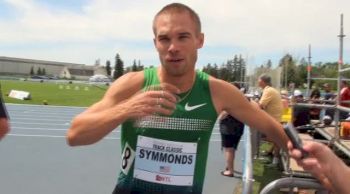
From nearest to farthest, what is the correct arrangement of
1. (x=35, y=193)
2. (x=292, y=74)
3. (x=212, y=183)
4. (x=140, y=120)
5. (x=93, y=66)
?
(x=140, y=120) → (x=35, y=193) → (x=212, y=183) → (x=292, y=74) → (x=93, y=66)

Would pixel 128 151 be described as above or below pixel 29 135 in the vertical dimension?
above

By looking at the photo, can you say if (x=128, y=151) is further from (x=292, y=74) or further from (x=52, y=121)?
(x=292, y=74)

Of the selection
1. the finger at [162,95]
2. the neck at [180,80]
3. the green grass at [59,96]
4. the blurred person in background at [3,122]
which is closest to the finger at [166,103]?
the finger at [162,95]

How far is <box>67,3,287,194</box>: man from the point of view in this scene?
2.65m

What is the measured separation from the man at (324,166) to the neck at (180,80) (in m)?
1.16

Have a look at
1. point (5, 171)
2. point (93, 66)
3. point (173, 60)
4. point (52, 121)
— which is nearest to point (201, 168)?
point (173, 60)

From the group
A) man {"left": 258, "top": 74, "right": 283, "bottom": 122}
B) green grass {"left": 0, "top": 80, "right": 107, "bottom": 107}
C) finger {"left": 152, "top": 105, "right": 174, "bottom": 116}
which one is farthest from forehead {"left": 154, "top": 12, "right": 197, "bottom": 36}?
green grass {"left": 0, "top": 80, "right": 107, "bottom": 107}

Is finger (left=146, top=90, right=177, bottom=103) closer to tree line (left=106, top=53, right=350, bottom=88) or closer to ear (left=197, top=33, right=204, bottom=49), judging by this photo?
ear (left=197, top=33, right=204, bottom=49)

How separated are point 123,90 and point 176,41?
0.40 metres

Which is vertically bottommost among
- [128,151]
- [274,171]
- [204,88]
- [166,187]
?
[274,171]

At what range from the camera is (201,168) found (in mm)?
2803

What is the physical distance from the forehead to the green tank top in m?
0.27

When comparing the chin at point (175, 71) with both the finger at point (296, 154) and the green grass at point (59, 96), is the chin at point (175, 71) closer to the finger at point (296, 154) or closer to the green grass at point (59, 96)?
the finger at point (296, 154)

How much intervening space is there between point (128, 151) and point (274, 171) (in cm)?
711
